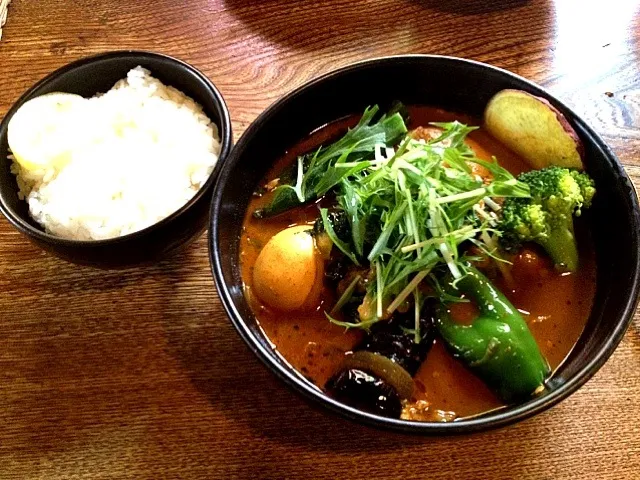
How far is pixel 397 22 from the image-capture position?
192cm

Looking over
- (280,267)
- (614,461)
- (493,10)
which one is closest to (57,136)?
(280,267)

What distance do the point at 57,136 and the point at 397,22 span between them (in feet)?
3.31

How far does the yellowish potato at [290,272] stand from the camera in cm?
134

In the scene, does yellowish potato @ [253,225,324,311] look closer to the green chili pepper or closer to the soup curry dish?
the soup curry dish

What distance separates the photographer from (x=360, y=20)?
1935 millimetres

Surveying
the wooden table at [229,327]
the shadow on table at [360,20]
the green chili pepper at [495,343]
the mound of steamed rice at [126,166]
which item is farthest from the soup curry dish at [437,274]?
the shadow on table at [360,20]

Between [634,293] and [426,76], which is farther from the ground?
[426,76]

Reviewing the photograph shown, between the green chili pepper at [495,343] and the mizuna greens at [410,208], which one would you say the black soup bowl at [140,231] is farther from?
the green chili pepper at [495,343]

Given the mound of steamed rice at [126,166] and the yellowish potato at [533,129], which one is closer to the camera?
the yellowish potato at [533,129]

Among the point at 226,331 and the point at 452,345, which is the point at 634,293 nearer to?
the point at 452,345

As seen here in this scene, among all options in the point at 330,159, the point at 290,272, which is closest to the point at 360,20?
the point at 330,159

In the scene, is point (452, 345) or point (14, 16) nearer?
point (452, 345)

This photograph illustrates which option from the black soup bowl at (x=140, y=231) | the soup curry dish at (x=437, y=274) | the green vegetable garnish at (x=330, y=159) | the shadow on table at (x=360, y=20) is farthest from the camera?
the shadow on table at (x=360, y=20)

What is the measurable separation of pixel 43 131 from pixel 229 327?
2.11 feet
